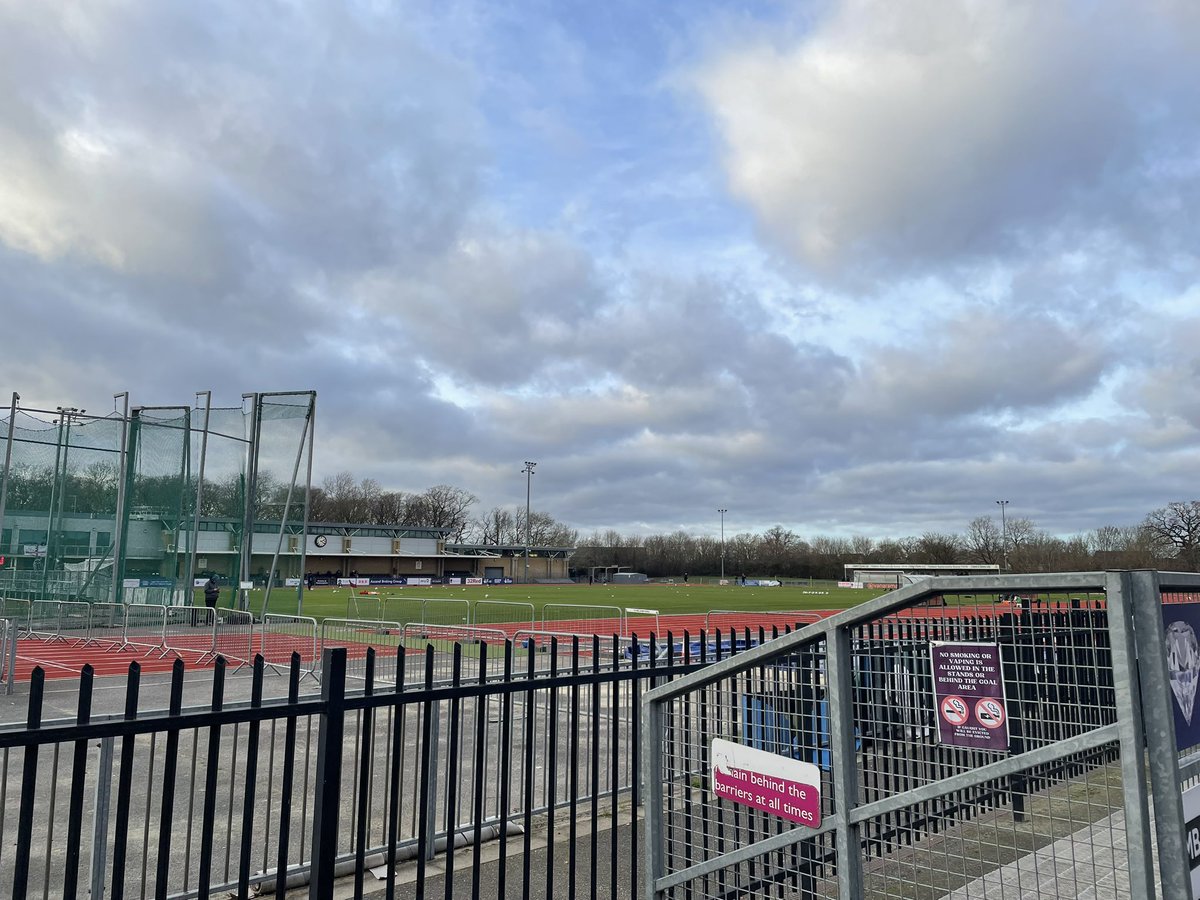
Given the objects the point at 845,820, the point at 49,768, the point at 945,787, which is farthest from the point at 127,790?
the point at 49,768

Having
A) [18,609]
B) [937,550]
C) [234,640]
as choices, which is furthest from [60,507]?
[937,550]

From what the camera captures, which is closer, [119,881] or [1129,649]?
[1129,649]

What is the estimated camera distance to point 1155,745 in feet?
8.02

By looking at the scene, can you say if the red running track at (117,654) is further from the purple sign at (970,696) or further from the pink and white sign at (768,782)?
the purple sign at (970,696)

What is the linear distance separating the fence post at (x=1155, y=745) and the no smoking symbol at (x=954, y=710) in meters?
0.63

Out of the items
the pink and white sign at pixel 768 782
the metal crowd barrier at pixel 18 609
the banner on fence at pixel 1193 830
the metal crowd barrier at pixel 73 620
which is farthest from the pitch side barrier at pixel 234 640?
the banner on fence at pixel 1193 830

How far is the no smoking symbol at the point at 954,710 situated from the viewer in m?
3.03

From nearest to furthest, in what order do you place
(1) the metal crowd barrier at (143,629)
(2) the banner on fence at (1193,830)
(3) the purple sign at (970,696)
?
(2) the banner on fence at (1193,830)
(3) the purple sign at (970,696)
(1) the metal crowd barrier at (143,629)

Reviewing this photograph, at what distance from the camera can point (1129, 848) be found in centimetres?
239

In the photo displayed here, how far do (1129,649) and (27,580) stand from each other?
31.2m

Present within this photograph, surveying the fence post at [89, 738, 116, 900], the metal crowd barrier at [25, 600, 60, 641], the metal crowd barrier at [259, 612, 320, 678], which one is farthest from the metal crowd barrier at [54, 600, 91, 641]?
the fence post at [89, 738, 116, 900]

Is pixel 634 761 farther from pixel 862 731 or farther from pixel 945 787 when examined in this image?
pixel 945 787

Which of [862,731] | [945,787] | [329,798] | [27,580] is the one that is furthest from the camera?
[27,580]

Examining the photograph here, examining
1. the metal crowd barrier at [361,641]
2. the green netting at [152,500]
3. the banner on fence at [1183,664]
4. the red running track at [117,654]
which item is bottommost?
the red running track at [117,654]
